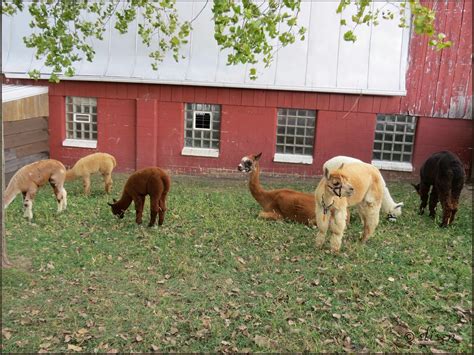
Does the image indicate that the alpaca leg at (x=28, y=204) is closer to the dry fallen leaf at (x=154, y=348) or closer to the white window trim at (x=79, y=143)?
the dry fallen leaf at (x=154, y=348)

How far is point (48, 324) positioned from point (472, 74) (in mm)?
13647

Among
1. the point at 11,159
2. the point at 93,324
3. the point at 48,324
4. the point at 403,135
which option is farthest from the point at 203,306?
the point at 403,135

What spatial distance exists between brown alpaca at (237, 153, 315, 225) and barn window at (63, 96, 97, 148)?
7.33 meters

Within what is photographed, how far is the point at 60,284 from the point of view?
6562 mm

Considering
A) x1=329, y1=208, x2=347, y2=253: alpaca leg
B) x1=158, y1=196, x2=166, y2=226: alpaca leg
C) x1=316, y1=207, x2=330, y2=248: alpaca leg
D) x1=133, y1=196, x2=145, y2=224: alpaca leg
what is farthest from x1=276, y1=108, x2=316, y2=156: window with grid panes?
x1=329, y1=208, x2=347, y2=253: alpaca leg

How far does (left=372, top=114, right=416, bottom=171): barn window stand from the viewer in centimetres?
1422

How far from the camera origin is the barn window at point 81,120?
14969mm

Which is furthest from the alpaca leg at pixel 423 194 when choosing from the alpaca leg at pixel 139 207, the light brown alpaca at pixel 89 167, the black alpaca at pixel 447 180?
the light brown alpaca at pixel 89 167

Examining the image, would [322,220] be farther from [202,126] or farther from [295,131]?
[202,126]

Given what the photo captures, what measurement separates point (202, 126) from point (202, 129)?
10cm

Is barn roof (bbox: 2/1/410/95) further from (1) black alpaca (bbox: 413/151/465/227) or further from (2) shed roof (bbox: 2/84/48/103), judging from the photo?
(1) black alpaca (bbox: 413/151/465/227)

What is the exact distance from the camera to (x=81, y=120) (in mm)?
15086

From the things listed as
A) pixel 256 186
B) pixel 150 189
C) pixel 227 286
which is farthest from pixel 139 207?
pixel 227 286

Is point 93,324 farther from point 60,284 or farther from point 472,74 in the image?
point 472,74
